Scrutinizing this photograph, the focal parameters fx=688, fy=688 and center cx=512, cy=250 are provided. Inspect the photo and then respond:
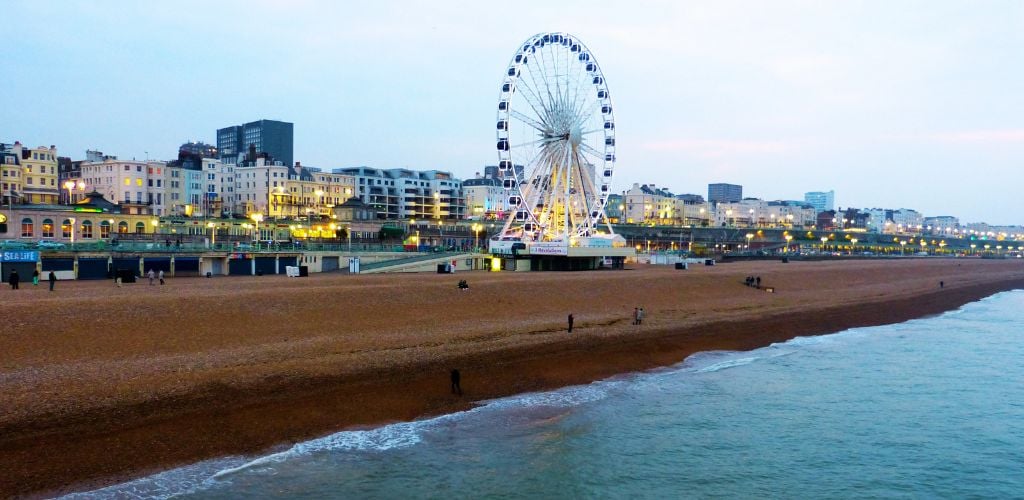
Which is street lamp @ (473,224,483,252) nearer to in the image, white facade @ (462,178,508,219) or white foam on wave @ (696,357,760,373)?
white facade @ (462,178,508,219)

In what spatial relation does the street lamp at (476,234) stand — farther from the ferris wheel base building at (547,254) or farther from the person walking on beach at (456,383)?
the person walking on beach at (456,383)

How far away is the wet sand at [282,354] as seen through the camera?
15.5m

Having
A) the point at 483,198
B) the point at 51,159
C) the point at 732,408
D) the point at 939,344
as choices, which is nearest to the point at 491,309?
the point at 732,408

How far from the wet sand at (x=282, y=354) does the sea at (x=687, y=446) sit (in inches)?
48.9

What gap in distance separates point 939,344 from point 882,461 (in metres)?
20.1

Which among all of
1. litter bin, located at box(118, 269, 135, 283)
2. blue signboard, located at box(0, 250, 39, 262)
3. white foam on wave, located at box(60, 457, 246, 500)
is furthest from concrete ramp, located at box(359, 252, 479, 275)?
white foam on wave, located at box(60, 457, 246, 500)

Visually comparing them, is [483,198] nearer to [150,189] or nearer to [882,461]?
[150,189]

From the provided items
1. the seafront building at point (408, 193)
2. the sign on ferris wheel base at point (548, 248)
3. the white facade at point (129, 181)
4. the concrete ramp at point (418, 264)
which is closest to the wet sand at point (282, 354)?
the concrete ramp at point (418, 264)

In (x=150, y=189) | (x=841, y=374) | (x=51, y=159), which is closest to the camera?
(x=841, y=374)

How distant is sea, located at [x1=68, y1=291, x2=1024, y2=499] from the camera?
585 inches

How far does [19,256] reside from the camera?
39.6 metres

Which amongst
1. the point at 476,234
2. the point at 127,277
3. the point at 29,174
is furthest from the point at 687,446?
the point at 29,174

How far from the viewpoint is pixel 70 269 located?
144 feet

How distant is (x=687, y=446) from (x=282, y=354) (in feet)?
42.4
